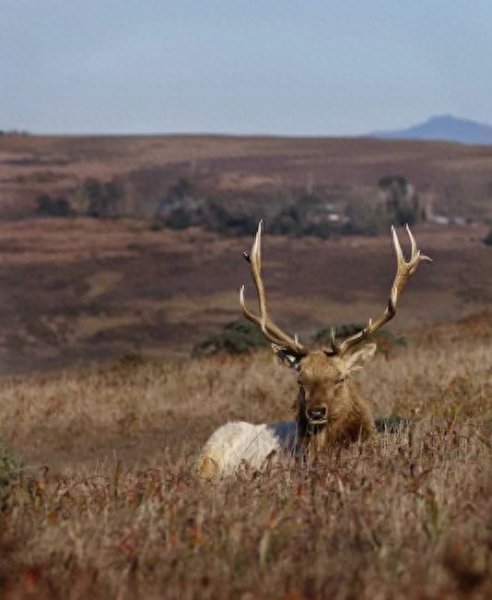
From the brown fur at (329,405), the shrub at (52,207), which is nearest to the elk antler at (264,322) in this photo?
the brown fur at (329,405)

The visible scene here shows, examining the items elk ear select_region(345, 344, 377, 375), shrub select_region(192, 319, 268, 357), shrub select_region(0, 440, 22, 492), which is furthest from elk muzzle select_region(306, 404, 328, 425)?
shrub select_region(192, 319, 268, 357)

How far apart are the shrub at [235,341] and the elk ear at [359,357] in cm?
1425

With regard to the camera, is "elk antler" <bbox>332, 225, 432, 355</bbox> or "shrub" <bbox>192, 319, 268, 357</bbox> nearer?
"elk antler" <bbox>332, 225, 432, 355</bbox>

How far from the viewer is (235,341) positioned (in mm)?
26906

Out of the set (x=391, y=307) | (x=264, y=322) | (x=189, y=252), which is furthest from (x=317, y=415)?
(x=189, y=252)

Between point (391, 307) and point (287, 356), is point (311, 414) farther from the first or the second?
point (391, 307)

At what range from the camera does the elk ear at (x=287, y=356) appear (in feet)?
38.2

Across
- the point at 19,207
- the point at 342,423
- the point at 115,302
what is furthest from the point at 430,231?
the point at 342,423

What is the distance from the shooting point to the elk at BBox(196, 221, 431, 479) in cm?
1103

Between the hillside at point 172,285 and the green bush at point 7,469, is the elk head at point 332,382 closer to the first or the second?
the green bush at point 7,469

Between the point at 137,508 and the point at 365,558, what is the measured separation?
1.55m

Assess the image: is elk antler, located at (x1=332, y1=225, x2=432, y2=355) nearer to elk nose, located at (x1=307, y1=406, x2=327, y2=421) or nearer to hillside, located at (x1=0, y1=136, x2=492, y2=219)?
elk nose, located at (x1=307, y1=406, x2=327, y2=421)

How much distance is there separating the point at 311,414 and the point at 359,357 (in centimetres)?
82

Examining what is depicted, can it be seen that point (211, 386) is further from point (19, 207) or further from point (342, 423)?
point (19, 207)
